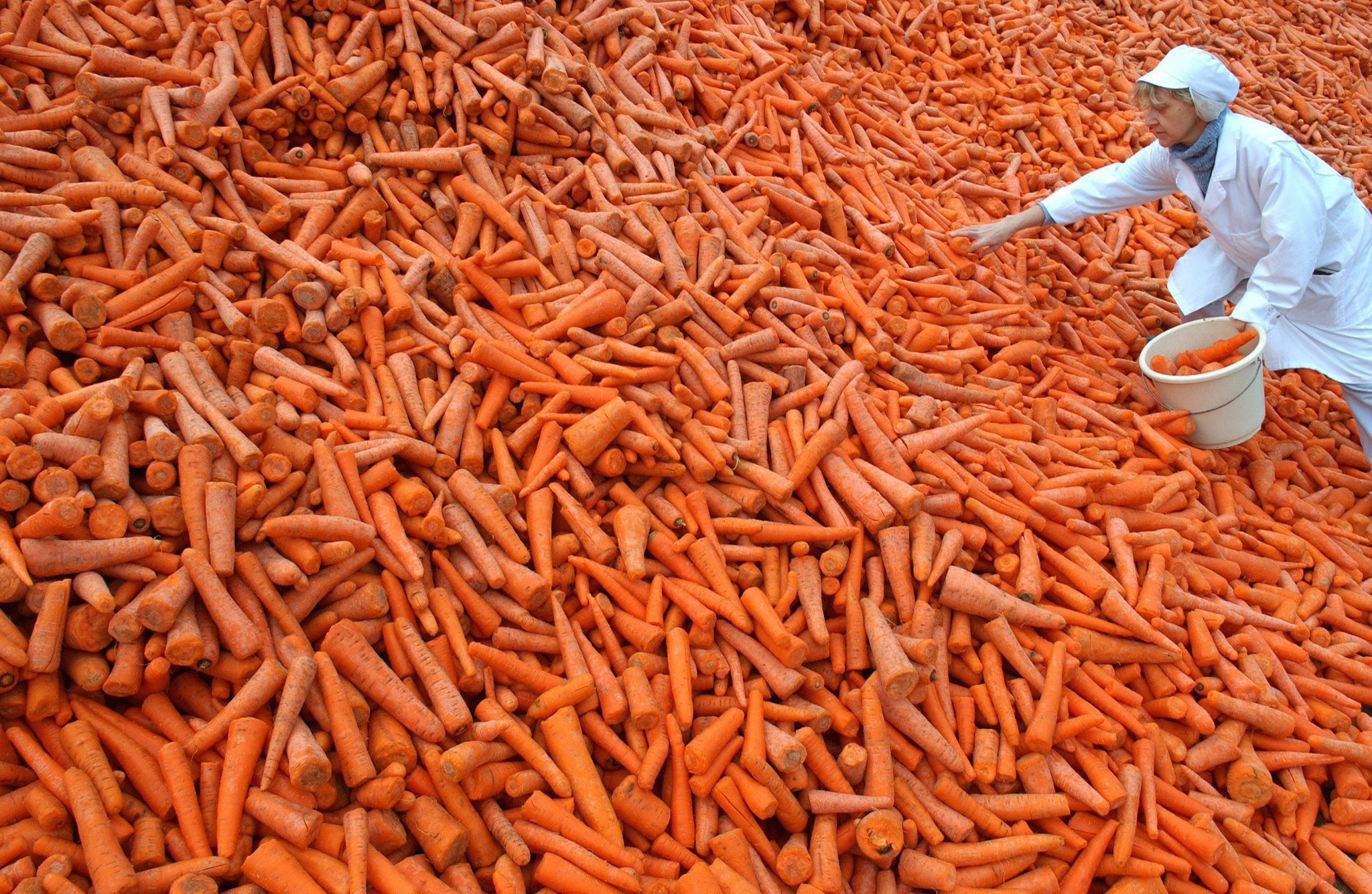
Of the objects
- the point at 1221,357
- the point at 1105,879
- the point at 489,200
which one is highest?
the point at 489,200

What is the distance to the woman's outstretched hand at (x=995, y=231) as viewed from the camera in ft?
14.5

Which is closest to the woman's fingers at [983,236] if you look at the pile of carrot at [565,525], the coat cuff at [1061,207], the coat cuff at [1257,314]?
the pile of carrot at [565,525]

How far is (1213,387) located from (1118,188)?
1.31 m

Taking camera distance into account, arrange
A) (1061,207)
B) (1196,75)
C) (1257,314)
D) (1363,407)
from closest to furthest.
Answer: (1196,75), (1257,314), (1363,407), (1061,207)

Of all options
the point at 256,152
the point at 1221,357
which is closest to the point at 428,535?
the point at 256,152

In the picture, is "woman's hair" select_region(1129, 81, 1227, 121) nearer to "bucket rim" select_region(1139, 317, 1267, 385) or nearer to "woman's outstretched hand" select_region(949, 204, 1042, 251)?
"woman's outstretched hand" select_region(949, 204, 1042, 251)

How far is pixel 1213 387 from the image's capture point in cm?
376

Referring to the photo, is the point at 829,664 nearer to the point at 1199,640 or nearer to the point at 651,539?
the point at 651,539

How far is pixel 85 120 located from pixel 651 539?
2.71 metres

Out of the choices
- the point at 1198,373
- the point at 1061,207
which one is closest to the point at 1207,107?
the point at 1061,207

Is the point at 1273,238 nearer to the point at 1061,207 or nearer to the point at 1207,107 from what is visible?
the point at 1207,107

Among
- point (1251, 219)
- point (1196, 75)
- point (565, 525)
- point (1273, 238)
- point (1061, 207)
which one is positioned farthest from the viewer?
point (1061, 207)

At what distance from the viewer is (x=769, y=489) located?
291cm

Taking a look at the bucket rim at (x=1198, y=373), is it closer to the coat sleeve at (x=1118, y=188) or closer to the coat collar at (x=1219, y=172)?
the coat collar at (x=1219, y=172)
